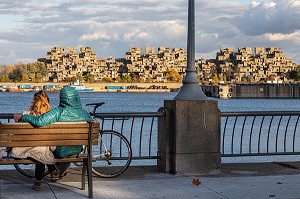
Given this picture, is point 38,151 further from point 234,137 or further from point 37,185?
point 234,137

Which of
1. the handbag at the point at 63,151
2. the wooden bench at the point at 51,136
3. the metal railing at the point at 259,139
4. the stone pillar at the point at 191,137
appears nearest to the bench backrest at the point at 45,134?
the wooden bench at the point at 51,136

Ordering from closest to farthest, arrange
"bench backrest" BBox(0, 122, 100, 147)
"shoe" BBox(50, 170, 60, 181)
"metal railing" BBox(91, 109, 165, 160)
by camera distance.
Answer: "bench backrest" BBox(0, 122, 100, 147)
"shoe" BBox(50, 170, 60, 181)
"metal railing" BBox(91, 109, 165, 160)

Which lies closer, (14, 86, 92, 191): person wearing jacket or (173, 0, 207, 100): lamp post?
(14, 86, 92, 191): person wearing jacket

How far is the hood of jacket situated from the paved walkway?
1.16m

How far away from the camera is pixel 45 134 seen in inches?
349

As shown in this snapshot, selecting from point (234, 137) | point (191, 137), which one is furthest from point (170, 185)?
point (234, 137)

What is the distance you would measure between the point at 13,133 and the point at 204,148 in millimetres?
3570

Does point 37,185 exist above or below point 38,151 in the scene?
below

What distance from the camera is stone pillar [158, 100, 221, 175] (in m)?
11.1

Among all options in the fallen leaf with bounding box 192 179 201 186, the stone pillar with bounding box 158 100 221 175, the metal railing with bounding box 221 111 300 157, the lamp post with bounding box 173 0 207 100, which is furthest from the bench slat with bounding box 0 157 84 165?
the metal railing with bounding box 221 111 300 157

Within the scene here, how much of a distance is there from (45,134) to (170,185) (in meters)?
2.16

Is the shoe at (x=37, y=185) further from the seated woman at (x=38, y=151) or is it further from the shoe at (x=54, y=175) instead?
the shoe at (x=54, y=175)

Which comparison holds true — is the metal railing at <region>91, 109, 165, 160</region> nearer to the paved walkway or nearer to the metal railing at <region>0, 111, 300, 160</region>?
the metal railing at <region>0, 111, 300, 160</region>

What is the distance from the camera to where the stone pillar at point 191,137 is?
1106 centimetres
